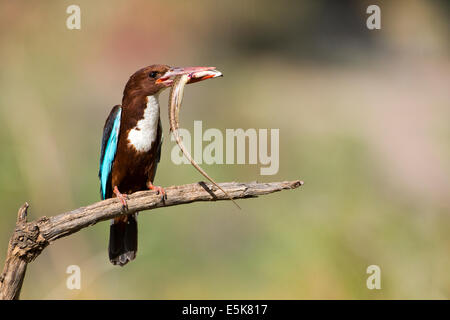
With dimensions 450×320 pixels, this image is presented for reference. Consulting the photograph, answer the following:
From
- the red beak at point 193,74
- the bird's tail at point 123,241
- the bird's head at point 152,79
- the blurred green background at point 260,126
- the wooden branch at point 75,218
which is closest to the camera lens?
the wooden branch at point 75,218

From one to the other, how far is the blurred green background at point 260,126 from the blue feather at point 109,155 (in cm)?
146

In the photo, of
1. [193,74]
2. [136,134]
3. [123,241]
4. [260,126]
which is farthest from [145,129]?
[260,126]

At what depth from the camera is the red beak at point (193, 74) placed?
2.77 metres

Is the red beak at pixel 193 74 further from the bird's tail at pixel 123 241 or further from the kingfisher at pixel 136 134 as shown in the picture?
the bird's tail at pixel 123 241

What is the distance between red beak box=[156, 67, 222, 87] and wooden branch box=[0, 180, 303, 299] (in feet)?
1.63

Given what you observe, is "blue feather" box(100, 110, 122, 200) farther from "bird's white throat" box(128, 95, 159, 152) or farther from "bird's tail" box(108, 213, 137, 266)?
"bird's tail" box(108, 213, 137, 266)

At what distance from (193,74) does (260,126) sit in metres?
2.96

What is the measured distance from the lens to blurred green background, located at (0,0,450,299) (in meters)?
4.57

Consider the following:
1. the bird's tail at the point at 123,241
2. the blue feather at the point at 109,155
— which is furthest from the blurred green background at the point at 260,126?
the blue feather at the point at 109,155

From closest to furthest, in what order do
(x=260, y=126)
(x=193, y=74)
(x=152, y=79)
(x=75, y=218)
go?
(x=75, y=218), (x=193, y=74), (x=152, y=79), (x=260, y=126)

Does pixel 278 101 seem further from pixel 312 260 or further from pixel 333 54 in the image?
pixel 312 260

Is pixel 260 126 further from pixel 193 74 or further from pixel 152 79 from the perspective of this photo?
pixel 193 74

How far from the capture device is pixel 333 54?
23.5 ft

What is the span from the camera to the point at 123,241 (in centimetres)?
324
